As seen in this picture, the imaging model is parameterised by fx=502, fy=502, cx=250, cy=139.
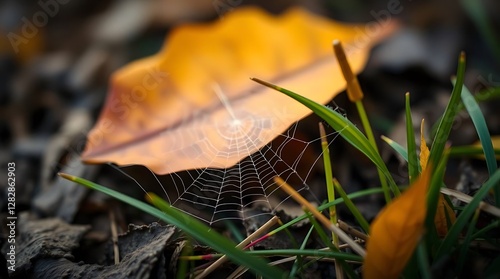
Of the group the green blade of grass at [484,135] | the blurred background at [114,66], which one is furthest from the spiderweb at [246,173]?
the green blade of grass at [484,135]

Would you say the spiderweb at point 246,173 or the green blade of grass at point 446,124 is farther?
the spiderweb at point 246,173

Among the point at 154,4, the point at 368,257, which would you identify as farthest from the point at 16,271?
the point at 154,4

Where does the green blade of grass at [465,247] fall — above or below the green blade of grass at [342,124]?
below

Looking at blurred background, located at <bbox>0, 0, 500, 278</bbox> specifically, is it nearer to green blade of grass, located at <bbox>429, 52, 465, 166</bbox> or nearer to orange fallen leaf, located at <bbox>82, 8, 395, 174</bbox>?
orange fallen leaf, located at <bbox>82, 8, 395, 174</bbox>

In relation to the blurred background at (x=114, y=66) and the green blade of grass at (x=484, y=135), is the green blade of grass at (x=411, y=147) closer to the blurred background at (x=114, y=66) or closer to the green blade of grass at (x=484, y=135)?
the green blade of grass at (x=484, y=135)

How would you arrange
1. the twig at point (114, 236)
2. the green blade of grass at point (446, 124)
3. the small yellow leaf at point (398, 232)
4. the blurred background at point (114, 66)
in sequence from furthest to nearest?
the blurred background at point (114, 66)
the twig at point (114, 236)
the green blade of grass at point (446, 124)
the small yellow leaf at point (398, 232)

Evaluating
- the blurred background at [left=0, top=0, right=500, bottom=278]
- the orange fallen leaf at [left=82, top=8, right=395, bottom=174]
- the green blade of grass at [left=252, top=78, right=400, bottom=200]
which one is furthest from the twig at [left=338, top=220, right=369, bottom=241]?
the blurred background at [left=0, top=0, right=500, bottom=278]

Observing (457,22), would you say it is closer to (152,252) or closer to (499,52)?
(499,52)

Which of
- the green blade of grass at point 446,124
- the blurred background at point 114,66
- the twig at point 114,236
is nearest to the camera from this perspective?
the green blade of grass at point 446,124
